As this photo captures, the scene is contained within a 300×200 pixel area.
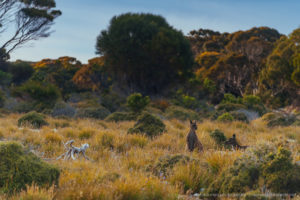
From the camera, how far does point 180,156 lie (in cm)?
425

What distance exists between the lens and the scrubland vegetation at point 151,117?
126 inches

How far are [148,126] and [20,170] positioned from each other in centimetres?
541

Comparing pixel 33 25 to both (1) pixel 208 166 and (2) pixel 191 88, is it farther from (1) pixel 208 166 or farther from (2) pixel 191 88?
(1) pixel 208 166

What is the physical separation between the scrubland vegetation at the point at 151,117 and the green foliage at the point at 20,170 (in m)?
0.01

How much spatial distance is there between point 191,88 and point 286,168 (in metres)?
29.1

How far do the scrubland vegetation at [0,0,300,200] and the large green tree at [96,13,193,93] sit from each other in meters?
0.10

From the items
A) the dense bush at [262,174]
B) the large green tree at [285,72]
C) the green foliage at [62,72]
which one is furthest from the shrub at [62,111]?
the large green tree at [285,72]

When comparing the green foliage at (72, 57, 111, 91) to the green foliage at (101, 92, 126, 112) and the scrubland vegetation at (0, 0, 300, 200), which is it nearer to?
the scrubland vegetation at (0, 0, 300, 200)

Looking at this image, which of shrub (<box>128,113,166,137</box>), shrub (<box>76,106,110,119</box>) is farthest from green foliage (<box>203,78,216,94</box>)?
shrub (<box>128,113,166,137</box>)

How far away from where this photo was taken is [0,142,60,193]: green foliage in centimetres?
310

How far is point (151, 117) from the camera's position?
8734 millimetres

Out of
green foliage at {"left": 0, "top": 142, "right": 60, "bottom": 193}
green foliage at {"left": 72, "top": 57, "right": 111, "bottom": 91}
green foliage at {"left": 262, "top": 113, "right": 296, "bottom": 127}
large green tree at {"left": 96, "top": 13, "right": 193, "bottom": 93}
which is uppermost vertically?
large green tree at {"left": 96, "top": 13, "right": 193, "bottom": 93}

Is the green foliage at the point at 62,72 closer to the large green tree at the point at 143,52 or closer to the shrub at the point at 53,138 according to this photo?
the large green tree at the point at 143,52

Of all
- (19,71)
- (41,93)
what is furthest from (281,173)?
(19,71)
